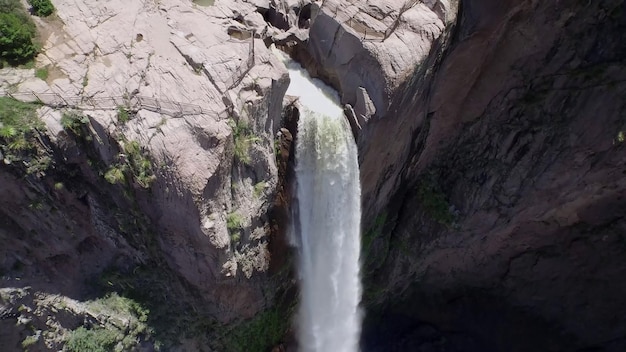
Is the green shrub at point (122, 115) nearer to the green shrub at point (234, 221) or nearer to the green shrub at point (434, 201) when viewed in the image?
the green shrub at point (234, 221)

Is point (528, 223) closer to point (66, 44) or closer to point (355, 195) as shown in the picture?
point (355, 195)

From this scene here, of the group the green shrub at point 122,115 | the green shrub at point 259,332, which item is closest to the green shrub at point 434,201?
the green shrub at point 259,332

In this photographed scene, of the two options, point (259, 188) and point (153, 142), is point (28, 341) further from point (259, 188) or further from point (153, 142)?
point (259, 188)

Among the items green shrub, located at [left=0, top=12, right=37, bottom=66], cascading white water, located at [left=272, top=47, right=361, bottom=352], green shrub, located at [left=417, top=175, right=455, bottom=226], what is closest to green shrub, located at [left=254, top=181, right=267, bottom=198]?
cascading white water, located at [left=272, top=47, right=361, bottom=352]

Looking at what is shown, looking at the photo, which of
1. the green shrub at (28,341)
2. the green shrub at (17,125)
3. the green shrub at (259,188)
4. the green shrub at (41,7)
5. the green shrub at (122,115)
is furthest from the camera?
the green shrub at (259,188)

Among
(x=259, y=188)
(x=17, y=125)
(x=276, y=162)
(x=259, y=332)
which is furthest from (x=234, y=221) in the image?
(x=259, y=332)
